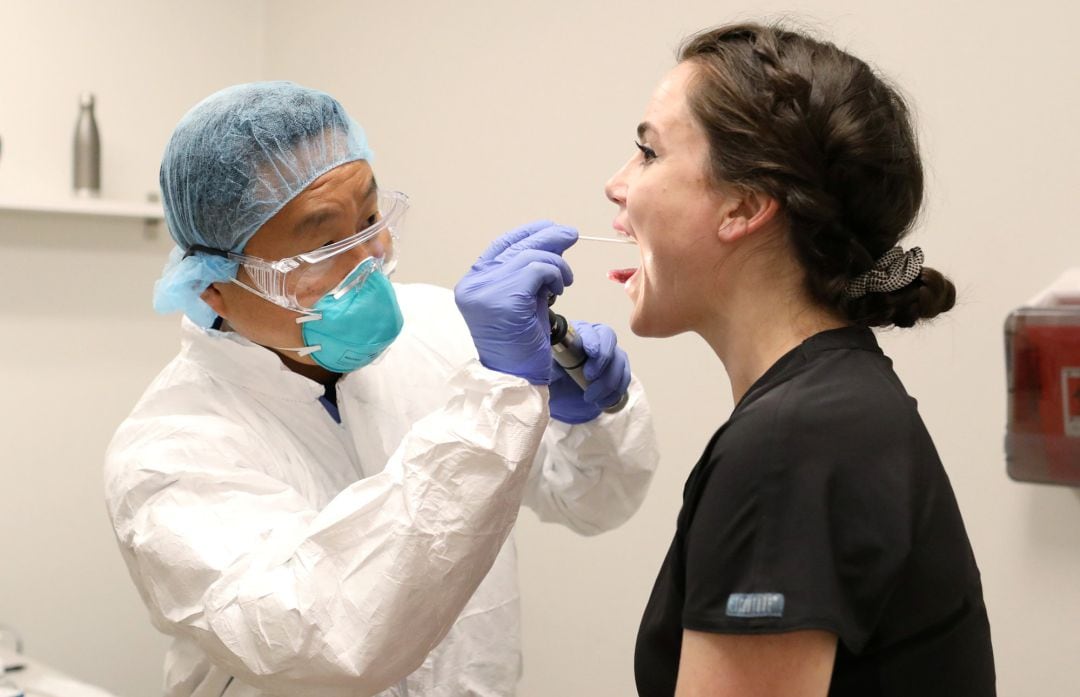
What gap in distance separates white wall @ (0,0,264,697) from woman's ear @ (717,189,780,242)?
2.08 m

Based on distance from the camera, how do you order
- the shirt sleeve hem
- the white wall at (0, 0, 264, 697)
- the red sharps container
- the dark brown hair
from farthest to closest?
the white wall at (0, 0, 264, 697)
the red sharps container
the dark brown hair
the shirt sleeve hem

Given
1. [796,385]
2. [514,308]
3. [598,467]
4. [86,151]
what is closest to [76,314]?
[86,151]

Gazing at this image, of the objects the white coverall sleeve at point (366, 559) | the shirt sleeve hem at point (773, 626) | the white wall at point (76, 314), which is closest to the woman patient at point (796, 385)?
the shirt sleeve hem at point (773, 626)

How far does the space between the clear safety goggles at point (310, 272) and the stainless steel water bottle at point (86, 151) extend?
135 centimetres

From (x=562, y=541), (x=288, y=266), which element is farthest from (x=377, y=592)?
(x=562, y=541)

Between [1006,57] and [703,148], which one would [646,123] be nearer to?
[703,148]

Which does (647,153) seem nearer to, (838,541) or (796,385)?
(796,385)

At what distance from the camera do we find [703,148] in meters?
1.07

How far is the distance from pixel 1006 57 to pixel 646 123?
33.9 inches

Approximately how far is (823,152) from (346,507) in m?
0.65

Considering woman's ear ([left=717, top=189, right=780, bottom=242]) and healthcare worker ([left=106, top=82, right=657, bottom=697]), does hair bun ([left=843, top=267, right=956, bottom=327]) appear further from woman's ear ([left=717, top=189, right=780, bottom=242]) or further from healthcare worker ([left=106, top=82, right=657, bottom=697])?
healthcare worker ([left=106, top=82, right=657, bottom=697])

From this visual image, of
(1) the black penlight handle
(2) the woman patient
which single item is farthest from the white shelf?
(2) the woman patient

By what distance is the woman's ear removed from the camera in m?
1.02

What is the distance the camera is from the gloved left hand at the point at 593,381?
Answer: 1.54 meters
